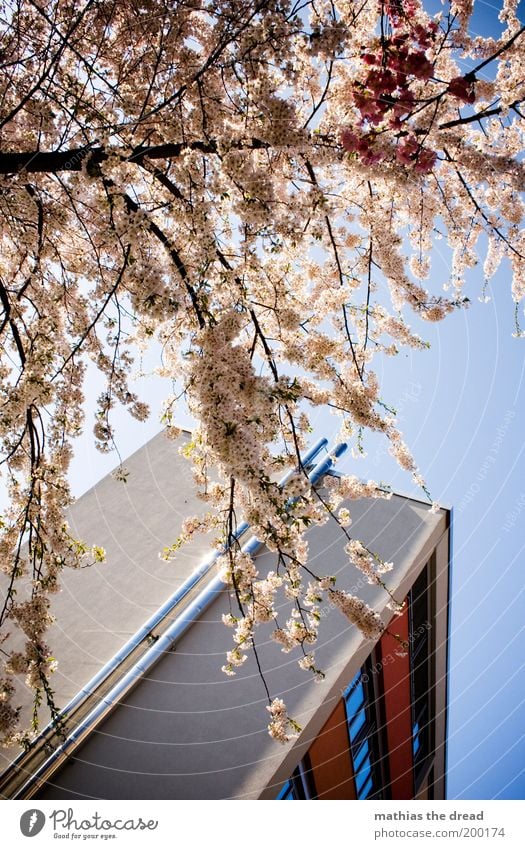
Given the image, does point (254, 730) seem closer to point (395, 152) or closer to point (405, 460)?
point (405, 460)

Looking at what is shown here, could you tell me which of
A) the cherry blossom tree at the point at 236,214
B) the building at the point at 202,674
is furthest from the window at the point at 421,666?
A: the cherry blossom tree at the point at 236,214

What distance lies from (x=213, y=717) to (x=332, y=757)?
59.0 inches

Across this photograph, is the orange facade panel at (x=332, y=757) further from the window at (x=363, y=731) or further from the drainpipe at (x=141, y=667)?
the drainpipe at (x=141, y=667)

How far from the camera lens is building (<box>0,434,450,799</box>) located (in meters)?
4.15

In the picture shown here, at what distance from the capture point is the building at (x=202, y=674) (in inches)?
163

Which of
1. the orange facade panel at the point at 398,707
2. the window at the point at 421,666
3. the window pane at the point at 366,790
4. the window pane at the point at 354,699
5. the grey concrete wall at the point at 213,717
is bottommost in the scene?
the grey concrete wall at the point at 213,717

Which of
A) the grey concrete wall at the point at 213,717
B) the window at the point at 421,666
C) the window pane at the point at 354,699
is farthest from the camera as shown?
the window at the point at 421,666

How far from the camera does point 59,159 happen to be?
222cm

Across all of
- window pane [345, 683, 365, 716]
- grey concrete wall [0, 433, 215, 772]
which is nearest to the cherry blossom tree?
window pane [345, 683, 365, 716]

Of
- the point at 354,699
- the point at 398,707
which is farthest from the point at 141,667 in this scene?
the point at 398,707

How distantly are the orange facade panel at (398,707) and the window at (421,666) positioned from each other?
0.74ft

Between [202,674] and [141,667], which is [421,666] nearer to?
[202,674]

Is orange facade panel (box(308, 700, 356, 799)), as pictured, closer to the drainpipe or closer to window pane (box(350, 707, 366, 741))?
window pane (box(350, 707, 366, 741))
